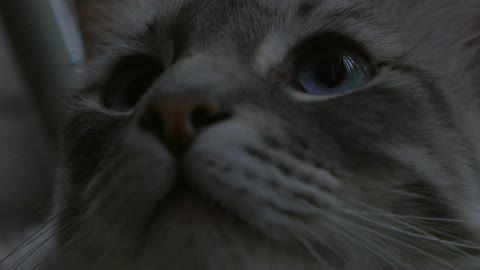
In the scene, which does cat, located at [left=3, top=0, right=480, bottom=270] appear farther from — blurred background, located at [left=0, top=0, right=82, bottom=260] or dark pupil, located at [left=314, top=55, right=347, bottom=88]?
blurred background, located at [left=0, top=0, right=82, bottom=260]

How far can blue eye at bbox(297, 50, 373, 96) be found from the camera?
866 mm

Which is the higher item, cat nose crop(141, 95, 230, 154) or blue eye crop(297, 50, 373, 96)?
blue eye crop(297, 50, 373, 96)

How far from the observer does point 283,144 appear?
704 millimetres

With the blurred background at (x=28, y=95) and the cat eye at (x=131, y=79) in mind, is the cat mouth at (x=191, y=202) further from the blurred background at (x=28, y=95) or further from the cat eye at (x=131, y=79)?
the blurred background at (x=28, y=95)

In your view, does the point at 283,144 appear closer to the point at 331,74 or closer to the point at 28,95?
the point at 331,74

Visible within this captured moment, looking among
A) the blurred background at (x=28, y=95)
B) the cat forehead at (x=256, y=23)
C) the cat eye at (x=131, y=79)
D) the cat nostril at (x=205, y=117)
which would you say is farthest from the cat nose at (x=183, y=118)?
the blurred background at (x=28, y=95)

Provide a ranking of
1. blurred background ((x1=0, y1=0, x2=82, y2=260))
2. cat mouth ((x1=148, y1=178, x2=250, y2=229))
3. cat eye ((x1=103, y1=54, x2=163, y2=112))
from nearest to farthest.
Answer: cat mouth ((x1=148, y1=178, x2=250, y2=229)), cat eye ((x1=103, y1=54, x2=163, y2=112)), blurred background ((x1=0, y1=0, x2=82, y2=260))

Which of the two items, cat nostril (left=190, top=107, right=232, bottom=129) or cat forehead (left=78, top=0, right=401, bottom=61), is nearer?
cat nostril (left=190, top=107, right=232, bottom=129)

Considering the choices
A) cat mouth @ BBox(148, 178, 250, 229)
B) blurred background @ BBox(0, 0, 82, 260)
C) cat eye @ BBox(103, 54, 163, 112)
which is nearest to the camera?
cat mouth @ BBox(148, 178, 250, 229)

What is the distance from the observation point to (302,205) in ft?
2.26

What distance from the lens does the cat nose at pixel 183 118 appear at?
2.25 ft

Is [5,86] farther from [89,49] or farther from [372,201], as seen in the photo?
[372,201]

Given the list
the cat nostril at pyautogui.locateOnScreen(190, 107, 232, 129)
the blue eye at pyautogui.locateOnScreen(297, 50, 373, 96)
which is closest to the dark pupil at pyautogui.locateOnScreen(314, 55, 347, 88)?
the blue eye at pyautogui.locateOnScreen(297, 50, 373, 96)

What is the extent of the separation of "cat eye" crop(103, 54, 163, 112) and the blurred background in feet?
1.32
